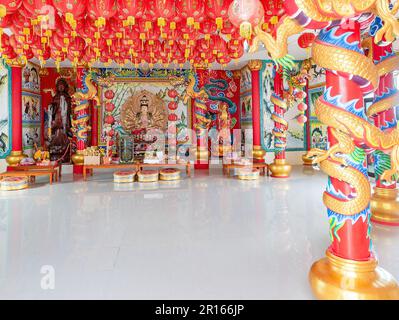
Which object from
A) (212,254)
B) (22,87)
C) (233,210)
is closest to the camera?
(212,254)

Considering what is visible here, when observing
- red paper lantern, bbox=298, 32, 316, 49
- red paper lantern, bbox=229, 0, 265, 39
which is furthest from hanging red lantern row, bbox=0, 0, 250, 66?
red paper lantern, bbox=229, 0, 265, 39

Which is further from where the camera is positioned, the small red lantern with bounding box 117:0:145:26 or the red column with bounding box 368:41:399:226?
the small red lantern with bounding box 117:0:145:26

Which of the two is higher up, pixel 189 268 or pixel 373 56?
pixel 373 56

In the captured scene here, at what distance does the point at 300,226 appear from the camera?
11.3 feet

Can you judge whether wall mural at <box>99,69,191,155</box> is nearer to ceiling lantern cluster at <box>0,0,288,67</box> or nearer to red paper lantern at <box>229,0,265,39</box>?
ceiling lantern cluster at <box>0,0,288,67</box>

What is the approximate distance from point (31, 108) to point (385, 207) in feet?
31.2

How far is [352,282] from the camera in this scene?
1.84m

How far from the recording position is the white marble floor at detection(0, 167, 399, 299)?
2100mm

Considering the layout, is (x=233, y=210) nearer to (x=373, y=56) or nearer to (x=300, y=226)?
(x=300, y=226)

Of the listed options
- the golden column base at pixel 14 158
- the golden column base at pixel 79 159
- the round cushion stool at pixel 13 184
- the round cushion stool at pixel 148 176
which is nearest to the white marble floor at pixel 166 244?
the round cushion stool at pixel 13 184

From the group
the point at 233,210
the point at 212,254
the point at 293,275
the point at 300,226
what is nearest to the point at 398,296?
the point at 293,275

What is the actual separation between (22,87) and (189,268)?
28.0ft

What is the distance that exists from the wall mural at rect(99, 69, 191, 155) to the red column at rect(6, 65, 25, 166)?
2460 millimetres

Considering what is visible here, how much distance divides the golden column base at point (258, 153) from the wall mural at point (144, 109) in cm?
247
